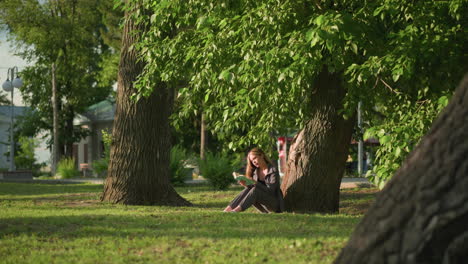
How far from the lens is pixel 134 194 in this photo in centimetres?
1322

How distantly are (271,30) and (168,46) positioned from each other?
232cm

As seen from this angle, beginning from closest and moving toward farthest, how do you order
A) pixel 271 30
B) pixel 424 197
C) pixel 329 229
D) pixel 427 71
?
pixel 424 197 < pixel 329 229 < pixel 271 30 < pixel 427 71

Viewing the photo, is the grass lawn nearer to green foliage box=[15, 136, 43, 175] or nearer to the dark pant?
the dark pant

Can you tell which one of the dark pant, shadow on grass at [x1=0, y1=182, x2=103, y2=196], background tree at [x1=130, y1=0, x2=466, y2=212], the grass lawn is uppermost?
background tree at [x1=130, y1=0, x2=466, y2=212]

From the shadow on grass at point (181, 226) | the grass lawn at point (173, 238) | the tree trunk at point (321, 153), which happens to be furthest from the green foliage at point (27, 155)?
the shadow on grass at point (181, 226)

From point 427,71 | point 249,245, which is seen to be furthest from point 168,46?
point 249,245

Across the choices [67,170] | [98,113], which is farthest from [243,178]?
[98,113]

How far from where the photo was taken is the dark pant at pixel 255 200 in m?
11.2

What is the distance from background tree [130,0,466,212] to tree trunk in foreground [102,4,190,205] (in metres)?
0.98

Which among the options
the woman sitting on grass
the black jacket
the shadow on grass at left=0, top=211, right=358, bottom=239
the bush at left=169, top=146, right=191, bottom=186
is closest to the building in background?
the bush at left=169, top=146, right=191, bottom=186

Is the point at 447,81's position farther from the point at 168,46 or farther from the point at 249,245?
the point at 249,245

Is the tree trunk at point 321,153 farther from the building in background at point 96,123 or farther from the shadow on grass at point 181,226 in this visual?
the building in background at point 96,123

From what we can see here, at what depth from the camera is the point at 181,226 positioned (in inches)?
330

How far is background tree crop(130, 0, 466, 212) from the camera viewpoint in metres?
9.20
